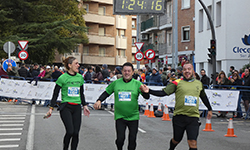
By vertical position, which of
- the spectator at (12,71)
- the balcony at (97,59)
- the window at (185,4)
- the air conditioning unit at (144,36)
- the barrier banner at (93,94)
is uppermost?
the window at (185,4)

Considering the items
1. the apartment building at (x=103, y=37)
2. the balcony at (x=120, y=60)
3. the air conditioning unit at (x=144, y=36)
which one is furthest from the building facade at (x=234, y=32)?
the balcony at (x=120, y=60)

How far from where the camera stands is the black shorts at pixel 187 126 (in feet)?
24.2

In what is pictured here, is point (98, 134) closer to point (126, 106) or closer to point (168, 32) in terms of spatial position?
point (126, 106)

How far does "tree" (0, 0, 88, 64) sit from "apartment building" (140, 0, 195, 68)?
7920 millimetres

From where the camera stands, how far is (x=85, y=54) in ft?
228

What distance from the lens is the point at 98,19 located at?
226ft

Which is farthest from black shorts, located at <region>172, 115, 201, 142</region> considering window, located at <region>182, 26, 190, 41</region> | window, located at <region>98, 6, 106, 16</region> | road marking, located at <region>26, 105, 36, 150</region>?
window, located at <region>98, 6, 106, 16</region>

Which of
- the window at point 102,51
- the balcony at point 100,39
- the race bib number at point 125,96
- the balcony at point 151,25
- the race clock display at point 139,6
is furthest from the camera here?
the window at point 102,51

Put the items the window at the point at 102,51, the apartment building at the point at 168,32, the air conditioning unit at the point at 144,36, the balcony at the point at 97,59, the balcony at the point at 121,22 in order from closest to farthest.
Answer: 1. the apartment building at the point at 168,32
2. the air conditioning unit at the point at 144,36
3. the balcony at the point at 97,59
4. the window at the point at 102,51
5. the balcony at the point at 121,22

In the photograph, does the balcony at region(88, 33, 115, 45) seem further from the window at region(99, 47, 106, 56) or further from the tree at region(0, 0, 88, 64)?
the tree at region(0, 0, 88, 64)

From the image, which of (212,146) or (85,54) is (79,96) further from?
(85,54)

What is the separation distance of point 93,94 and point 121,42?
53897 millimetres

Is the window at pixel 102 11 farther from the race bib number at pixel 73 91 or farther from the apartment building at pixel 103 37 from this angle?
the race bib number at pixel 73 91

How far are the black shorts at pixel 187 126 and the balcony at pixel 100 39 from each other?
60.9 m
